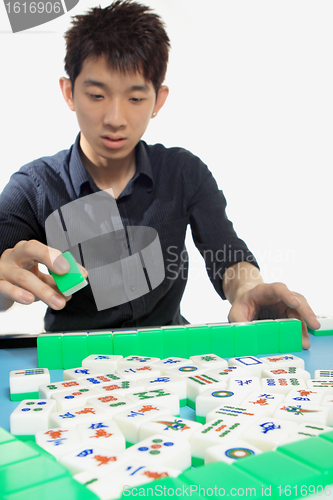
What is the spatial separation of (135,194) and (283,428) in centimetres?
130

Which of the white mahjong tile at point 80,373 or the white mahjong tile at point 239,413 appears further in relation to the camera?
the white mahjong tile at point 80,373

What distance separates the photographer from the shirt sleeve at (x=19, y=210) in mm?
1594

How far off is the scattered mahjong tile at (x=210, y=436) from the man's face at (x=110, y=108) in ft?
4.43

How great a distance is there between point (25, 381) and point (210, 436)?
0.41 m

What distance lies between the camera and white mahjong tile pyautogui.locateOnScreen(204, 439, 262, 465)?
0.55 m

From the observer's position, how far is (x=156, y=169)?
6.08ft

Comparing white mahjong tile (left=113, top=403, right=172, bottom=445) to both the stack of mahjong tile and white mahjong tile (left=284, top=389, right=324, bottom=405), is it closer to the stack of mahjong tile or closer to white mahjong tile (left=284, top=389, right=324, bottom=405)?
the stack of mahjong tile

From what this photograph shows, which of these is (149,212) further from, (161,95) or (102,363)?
(102,363)

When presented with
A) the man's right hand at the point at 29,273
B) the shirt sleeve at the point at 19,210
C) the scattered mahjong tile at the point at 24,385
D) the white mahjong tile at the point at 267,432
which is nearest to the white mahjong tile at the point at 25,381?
the scattered mahjong tile at the point at 24,385

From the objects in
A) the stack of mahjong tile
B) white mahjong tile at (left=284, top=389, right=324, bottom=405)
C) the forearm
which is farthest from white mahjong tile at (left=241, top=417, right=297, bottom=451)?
the forearm

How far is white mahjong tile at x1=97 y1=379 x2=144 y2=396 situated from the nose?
1154mm

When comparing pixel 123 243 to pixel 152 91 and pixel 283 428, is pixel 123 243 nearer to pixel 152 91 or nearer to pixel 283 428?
pixel 152 91

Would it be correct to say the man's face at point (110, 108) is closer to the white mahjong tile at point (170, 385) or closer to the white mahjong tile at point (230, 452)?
the white mahjong tile at point (170, 385)

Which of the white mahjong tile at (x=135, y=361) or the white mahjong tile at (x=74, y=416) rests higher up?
the white mahjong tile at (x=135, y=361)
